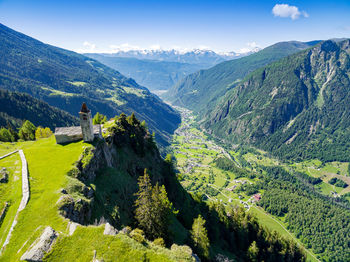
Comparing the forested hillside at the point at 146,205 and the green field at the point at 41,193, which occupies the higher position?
the green field at the point at 41,193

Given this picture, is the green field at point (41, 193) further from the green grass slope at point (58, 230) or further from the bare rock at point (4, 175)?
the bare rock at point (4, 175)

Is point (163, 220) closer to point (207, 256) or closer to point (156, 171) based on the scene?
point (207, 256)

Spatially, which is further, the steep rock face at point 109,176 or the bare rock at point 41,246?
the steep rock face at point 109,176

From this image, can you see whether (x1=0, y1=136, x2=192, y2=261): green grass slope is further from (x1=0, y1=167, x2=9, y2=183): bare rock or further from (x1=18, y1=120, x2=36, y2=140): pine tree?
(x1=18, y1=120, x2=36, y2=140): pine tree

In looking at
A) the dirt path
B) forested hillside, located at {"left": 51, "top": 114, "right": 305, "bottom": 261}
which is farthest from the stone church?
the dirt path

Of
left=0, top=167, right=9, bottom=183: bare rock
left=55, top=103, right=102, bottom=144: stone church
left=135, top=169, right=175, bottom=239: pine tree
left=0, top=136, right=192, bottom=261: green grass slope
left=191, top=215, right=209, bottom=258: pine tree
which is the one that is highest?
left=55, top=103, right=102, bottom=144: stone church

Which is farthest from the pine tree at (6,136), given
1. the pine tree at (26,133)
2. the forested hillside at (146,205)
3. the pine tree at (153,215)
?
the pine tree at (153,215)

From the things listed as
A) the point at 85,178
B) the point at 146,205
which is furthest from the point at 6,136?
the point at 146,205
